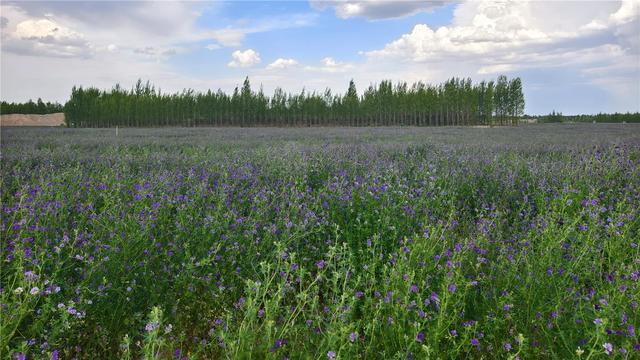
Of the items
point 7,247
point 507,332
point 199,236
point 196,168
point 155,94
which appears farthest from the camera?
point 155,94

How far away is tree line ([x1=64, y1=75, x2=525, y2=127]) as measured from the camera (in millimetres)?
70625

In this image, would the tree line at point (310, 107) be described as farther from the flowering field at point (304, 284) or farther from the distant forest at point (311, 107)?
the flowering field at point (304, 284)

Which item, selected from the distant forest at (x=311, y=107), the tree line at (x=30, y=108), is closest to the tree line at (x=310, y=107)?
the distant forest at (x=311, y=107)

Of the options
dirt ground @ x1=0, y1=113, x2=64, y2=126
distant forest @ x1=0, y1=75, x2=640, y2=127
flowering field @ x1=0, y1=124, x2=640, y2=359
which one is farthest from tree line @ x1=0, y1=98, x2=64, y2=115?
flowering field @ x1=0, y1=124, x2=640, y2=359

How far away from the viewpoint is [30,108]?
354 ft

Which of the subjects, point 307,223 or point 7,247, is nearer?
point 7,247

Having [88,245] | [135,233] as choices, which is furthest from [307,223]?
[88,245]

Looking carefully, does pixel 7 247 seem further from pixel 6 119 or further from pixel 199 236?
pixel 6 119

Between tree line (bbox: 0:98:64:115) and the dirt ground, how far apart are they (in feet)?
30.6

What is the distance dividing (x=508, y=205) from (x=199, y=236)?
395cm

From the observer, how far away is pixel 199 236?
360 centimetres

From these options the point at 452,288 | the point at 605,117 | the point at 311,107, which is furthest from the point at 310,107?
the point at 452,288

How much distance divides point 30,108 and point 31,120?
18.0m

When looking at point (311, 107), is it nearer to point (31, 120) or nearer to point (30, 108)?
point (31, 120)
